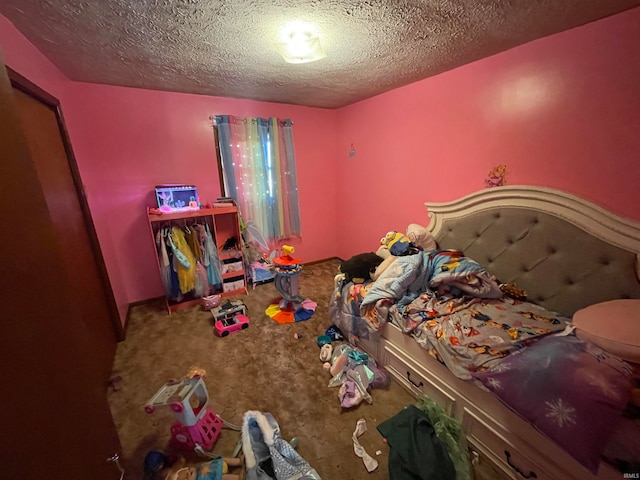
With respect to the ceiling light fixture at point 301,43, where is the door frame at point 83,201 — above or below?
below

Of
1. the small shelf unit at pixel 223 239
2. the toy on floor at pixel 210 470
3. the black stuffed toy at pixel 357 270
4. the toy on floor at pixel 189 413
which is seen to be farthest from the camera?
the small shelf unit at pixel 223 239

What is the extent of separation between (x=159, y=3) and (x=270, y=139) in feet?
6.67

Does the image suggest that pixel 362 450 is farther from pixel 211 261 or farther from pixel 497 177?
pixel 211 261

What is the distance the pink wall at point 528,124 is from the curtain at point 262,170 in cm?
120

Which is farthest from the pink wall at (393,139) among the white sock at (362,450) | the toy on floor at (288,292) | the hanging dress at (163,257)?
the white sock at (362,450)

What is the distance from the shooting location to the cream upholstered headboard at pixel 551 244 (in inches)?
56.7

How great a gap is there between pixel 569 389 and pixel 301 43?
2.13m

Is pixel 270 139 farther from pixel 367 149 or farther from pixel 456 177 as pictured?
pixel 456 177

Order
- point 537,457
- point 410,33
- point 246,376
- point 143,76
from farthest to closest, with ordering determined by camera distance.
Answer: point 143,76, point 246,376, point 410,33, point 537,457

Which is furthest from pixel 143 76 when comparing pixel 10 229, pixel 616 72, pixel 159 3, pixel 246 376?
pixel 616 72

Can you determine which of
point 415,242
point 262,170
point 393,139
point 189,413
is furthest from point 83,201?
point 393,139

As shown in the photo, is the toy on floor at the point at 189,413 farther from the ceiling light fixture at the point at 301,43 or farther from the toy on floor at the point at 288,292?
the ceiling light fixture at the point at 301,43

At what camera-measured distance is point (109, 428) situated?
1.13m

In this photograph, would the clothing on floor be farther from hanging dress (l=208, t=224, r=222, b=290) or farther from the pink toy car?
hanging dress (l=208, t=224, r=222, b=290)
